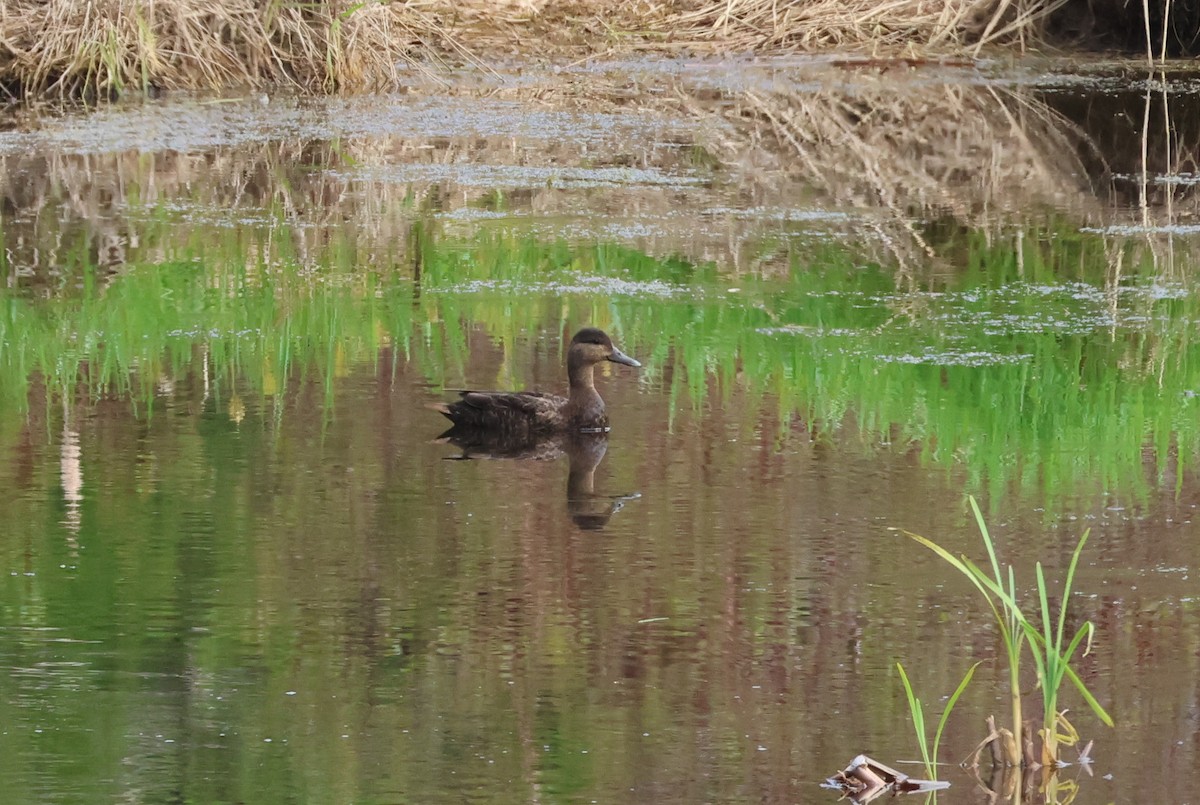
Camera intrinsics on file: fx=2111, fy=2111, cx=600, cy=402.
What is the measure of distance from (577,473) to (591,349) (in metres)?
0.73

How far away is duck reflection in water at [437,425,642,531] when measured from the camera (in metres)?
5.65

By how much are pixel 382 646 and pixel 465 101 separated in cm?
1082

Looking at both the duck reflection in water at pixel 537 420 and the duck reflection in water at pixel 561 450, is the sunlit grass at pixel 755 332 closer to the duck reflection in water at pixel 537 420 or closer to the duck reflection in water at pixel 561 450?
the duck reflection in water at pixel 537 420

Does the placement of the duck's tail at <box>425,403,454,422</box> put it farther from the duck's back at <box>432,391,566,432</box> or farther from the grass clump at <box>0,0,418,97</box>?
the grass clump at <box>0,0,418,97</box>

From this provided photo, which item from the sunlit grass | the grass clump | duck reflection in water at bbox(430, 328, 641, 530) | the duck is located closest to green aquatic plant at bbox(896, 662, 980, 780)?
the sunlit grass

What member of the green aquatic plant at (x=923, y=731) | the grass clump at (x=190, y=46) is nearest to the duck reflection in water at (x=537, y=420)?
the green aquatic plant at (x=923, y=731)

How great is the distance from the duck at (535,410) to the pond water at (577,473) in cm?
8

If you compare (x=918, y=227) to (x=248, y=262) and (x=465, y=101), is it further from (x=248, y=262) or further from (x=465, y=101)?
(x=465, y=101)

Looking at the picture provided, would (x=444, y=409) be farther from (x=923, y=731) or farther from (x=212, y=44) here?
(x=212, y=44)

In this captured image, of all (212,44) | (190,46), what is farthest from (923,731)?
(212,44)

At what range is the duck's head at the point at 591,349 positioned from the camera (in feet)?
21.3

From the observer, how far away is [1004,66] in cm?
1708

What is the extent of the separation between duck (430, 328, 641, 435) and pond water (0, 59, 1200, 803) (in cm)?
8

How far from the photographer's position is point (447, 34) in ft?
53.3
